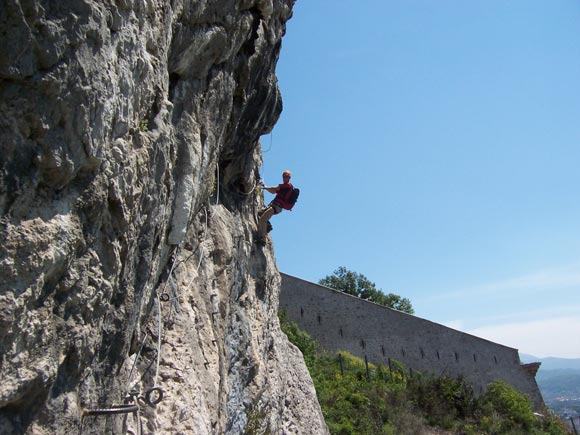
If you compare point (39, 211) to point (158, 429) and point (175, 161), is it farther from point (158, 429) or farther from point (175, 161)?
point (158, 429)

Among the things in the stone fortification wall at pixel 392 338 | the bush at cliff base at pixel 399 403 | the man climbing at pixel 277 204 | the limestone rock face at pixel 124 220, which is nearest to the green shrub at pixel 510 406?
the bush at cliff base at pixel 399 403

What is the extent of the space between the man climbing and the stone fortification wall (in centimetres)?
1396

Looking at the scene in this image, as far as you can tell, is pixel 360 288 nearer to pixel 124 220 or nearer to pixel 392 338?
pixel 392 338

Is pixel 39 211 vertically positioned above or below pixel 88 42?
below

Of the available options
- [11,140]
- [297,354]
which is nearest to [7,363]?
[11,140]

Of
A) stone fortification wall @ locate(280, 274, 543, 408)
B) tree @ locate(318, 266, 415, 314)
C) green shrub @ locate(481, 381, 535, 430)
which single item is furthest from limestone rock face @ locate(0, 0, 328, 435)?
tree @ locate(318, 266, 415, 314)

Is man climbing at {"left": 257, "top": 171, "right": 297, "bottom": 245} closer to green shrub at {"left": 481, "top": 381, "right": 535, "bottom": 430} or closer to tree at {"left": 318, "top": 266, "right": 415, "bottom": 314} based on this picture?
green shrub at {"left": 481, "top": 381, "right": 535, "bottom": 430}

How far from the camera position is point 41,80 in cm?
279

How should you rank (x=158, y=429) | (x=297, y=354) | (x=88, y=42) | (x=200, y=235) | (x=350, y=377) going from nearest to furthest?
(x=88, y=42), (x=158, y=429), (x=200, y=235), (x=297, y=354), (x=350, y=377)

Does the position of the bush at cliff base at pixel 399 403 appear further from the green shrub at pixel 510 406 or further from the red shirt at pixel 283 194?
the red shirt at pixel 283 194

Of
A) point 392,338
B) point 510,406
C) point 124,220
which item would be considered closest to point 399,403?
point 510,406

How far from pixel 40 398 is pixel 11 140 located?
1379 millimetres

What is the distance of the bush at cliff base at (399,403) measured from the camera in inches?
593

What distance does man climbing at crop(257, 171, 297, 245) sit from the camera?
859 cm
